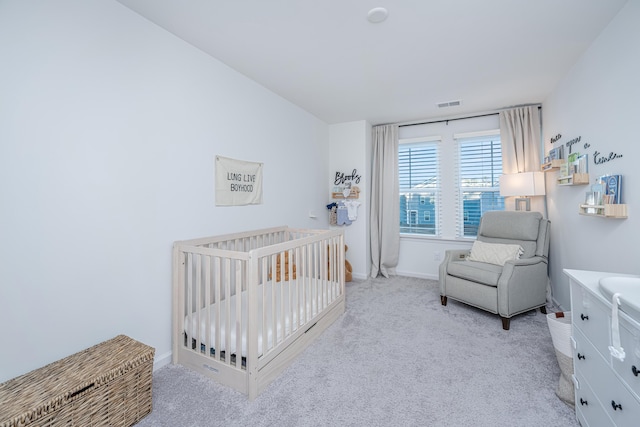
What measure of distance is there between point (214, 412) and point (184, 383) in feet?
1.19

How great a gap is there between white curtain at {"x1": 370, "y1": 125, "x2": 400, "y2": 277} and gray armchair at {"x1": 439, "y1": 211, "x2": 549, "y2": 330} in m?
1.08

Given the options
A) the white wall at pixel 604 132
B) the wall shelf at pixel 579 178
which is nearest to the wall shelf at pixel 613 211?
the white wall at pixel 604 132

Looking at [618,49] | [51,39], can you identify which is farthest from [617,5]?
[51,39]

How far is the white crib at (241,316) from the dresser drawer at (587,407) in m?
1.56

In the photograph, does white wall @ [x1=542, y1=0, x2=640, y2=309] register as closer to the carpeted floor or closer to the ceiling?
the ceiling

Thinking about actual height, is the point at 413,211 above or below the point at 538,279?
above

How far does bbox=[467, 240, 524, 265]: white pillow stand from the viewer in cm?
272

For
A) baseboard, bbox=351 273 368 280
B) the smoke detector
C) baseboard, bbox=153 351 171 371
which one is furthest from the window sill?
baseboard, bbox=153 351 171 371

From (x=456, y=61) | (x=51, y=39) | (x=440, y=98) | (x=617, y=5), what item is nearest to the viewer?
(x=51, y=39)

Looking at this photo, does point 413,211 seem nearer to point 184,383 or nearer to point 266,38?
point 266,38

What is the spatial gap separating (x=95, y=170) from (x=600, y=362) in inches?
102

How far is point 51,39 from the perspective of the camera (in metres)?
1.33

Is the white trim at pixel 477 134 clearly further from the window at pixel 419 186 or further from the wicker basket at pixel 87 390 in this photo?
the wicker basket at pixel 87 390

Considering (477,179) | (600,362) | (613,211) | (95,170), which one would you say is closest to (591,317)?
(600,362)
